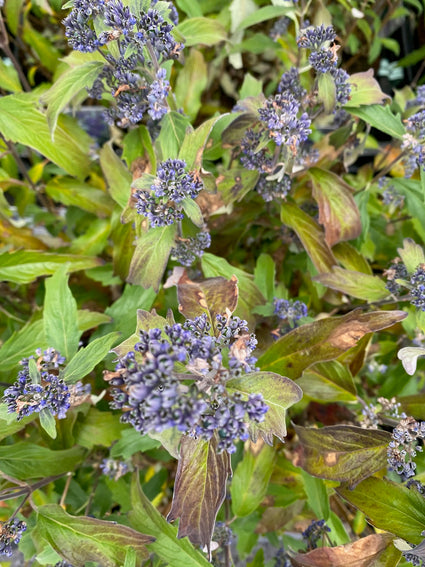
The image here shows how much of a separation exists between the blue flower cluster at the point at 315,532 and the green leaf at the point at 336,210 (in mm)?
503

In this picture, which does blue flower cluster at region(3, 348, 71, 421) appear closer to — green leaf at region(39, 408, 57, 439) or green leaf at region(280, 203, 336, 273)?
green leaf at region(39, 408, 57, 439)

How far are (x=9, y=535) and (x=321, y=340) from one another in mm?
552

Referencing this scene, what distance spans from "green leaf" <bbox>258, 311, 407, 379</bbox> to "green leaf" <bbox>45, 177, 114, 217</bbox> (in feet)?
1.84

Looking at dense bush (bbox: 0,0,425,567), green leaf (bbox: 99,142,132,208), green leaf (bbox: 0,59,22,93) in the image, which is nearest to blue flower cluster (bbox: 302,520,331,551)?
dense bush (bbox: 0,0,425,567)

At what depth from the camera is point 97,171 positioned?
1241 millimetres

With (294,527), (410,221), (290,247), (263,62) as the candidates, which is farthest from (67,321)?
(263,62)

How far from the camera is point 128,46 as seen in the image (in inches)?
25.3

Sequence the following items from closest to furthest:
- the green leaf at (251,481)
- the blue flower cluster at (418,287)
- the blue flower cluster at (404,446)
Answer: the blue flower cluster at (404,446)
the blue flower cluster at (418,287)
the green leaf at (251,481)

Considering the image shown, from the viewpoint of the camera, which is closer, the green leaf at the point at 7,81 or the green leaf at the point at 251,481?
the green leaf at the point at 251,481

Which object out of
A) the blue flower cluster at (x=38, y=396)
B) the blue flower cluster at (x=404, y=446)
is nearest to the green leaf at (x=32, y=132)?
the blue flower cluster at (x=38, y=396)

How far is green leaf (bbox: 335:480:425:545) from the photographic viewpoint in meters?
0.69

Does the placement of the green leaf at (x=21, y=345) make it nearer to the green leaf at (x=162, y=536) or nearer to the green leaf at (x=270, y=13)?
the green leaf at (x=162, y=536)

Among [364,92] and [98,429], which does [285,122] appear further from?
[98,429]

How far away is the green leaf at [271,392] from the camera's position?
551 millimetres
